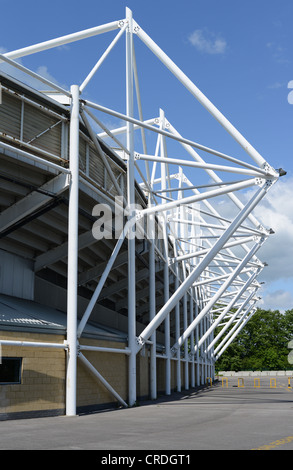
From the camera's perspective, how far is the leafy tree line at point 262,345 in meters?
104

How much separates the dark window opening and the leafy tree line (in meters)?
92.2

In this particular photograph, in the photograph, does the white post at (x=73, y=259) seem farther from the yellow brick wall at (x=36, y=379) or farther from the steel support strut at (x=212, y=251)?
the steel support strut at (x=212, y=251)

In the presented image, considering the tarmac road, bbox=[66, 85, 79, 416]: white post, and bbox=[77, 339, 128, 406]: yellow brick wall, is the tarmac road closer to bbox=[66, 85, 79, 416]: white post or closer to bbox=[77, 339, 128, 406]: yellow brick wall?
bbox=[66, 85, 79, 416]: white post

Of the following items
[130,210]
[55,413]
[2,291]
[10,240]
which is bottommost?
[55,413]

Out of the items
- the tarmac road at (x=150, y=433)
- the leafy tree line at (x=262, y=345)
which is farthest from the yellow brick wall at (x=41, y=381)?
the leafy tree line at (x=262, y=345)

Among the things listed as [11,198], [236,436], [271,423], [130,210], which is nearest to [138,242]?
[130,210]

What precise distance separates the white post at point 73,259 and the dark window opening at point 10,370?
1627 millimetres

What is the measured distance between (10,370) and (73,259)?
12.6ft

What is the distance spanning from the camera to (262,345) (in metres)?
109

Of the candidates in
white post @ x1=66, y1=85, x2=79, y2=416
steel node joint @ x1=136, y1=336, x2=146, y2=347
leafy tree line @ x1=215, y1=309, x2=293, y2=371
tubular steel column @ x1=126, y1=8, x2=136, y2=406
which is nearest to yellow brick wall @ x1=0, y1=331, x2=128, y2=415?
white post @ x1=66, y1=85, x2=79, y2=416

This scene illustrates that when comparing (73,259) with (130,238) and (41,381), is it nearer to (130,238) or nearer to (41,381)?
(41,381)

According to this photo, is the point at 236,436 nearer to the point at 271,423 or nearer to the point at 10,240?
the point at 271,423
